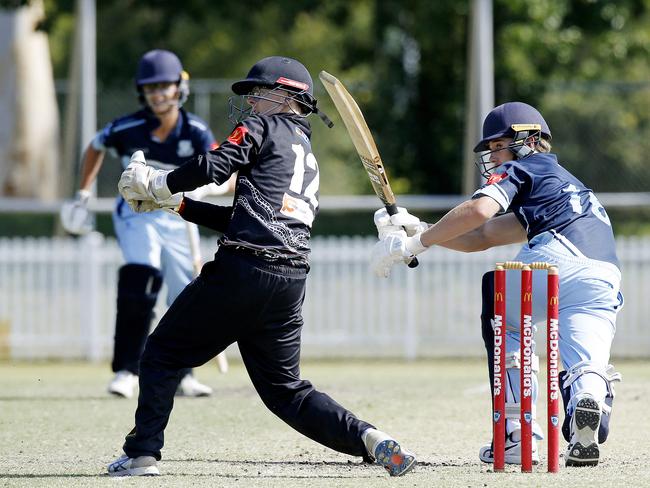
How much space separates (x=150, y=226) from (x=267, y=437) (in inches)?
84.9

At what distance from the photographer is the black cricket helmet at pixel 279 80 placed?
219 inches

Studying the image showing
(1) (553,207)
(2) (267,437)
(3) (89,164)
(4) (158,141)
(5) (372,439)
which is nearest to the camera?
(5) (372,439)

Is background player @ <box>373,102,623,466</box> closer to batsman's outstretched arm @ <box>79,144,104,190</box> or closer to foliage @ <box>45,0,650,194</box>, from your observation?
batsman's outstretched arm @ <box>79,144,104,190</box>

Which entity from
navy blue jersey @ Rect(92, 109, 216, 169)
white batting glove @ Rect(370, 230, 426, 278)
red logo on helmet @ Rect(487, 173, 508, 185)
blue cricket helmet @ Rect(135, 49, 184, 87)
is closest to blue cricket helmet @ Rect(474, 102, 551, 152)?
red logo on helmet @ Rect(487, 173, 508, 185)

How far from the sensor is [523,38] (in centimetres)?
1642

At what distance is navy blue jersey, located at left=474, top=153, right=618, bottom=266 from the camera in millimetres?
5664

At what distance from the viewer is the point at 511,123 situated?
5.79 meters

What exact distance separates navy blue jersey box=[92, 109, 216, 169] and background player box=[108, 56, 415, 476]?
3.03 metres

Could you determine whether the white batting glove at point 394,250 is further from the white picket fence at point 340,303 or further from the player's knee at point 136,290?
the white picket fence at point 340,303

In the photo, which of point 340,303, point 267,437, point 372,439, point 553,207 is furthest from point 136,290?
point 340,303

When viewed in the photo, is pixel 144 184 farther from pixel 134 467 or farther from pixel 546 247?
pixel 546 247

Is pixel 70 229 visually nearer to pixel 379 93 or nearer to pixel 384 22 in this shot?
pixel 379 93

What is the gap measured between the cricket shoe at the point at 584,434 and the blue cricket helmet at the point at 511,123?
1261mm

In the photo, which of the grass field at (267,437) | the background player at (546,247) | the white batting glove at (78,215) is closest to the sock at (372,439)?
the grass field at (267,437)
